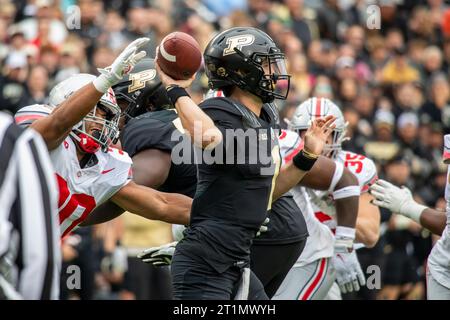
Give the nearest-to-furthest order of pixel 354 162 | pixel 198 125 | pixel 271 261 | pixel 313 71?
pixel 198 125 → pixel 271 261 → pixel 354 162 → pixel 313 71

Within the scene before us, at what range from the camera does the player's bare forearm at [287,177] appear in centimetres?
516

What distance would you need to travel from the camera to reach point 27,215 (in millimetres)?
3350

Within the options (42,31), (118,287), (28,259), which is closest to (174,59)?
(28,259)

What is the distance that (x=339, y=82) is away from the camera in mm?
13328

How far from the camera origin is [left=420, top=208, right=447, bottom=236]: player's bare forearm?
605 cm

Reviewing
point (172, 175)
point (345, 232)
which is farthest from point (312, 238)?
point (172, 175)

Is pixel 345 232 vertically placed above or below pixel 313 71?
below

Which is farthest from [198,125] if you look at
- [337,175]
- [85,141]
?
[337,175]

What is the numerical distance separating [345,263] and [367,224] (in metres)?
0.45

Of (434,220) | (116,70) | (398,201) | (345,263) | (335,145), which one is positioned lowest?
(345,263)

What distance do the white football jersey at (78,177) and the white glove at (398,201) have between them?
1.84 metres

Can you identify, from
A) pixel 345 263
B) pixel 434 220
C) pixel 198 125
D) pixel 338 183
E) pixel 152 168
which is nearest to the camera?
pixel 198 125

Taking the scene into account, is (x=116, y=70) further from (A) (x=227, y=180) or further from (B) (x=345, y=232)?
(B) (x=345, y=232)

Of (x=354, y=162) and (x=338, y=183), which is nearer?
(x=338, y=183)
